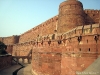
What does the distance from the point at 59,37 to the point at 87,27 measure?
362cm

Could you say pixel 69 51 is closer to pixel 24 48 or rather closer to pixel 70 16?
pixel 70 16

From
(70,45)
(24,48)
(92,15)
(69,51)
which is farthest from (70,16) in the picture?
(24,48)

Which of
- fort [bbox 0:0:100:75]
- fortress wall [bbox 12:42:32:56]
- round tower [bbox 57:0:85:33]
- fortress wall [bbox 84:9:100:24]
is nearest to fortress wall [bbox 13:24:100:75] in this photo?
fort [bbox 0:0:100:75]

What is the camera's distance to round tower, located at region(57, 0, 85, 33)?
15520 mm

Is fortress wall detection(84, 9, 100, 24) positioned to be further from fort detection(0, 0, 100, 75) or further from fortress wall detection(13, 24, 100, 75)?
fortress wall detection(13, 24, 100, 75)

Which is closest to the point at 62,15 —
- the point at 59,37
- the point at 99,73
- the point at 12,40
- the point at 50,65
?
the point at 59,37

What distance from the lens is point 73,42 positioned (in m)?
9.88

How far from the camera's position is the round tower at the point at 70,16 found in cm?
1552

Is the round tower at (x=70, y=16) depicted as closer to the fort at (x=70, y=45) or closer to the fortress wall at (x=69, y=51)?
the fort at (x=70, y=45)

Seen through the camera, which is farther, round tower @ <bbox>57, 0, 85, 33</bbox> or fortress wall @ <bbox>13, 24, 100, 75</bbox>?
round tower @ <bbox>57, 0, 85, 33</bbox>

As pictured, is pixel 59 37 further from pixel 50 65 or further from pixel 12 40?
pixel 12 40

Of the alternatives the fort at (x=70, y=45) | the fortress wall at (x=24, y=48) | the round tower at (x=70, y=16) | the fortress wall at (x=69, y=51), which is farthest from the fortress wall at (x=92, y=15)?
the fortress wall at (x=24, y=48)

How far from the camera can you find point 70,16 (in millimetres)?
15781

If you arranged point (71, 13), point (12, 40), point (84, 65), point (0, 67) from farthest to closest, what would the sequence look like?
point (12, 40) → point (0, 67) → point (71, 13) → point (84, 65)
